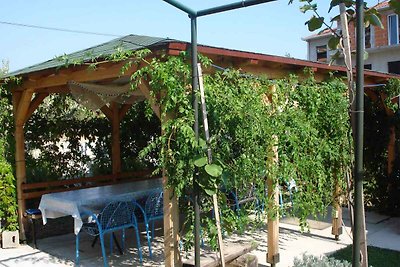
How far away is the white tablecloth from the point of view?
543 centimetres

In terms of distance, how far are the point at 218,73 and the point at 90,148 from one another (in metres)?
5.13

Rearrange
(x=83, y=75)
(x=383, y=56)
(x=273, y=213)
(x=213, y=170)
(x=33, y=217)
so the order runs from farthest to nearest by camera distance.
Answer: (x=383, y=56), (x=33, y=217), (x=83, y=75), (x=273, y=213), (x=213, y=170)

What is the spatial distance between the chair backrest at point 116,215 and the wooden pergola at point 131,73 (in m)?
1.45

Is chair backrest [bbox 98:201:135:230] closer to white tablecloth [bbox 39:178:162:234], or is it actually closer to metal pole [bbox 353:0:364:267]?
white tablecloth [bbox 39:178:162:234]

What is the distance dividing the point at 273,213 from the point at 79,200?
2.57 meters

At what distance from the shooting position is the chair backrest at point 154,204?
19.3ft

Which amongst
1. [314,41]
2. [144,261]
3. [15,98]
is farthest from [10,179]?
[314,41]

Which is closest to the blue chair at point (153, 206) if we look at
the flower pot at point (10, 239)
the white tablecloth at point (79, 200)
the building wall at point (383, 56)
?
the white tablecloth at point (79, 200)

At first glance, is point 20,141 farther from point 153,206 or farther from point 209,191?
point 209,191

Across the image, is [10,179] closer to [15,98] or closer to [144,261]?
[15,98]

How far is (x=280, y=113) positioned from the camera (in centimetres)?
450

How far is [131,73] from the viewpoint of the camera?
170 inches

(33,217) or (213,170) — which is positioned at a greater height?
(213,170)

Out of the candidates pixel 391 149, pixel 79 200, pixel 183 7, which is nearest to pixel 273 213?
pixel 183 7
